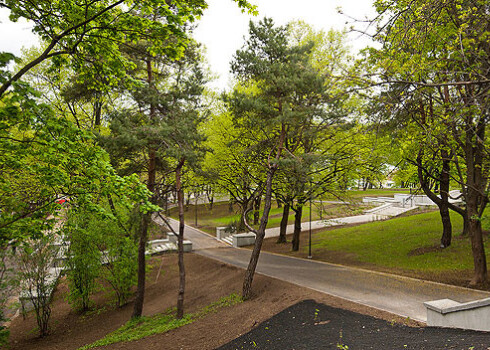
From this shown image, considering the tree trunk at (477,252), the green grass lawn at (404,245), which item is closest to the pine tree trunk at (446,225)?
the green grass lawn at (404,245)

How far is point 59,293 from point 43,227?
42.7 ft

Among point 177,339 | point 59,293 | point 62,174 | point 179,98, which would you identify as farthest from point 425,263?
point 59,293

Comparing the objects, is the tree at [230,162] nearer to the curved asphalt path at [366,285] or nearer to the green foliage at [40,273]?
the curved asphalt path at [366,285]

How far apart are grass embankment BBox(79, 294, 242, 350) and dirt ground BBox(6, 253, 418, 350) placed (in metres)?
0.45

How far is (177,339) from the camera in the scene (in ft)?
28.4

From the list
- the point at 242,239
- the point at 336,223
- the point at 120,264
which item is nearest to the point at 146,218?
the point at 120,264

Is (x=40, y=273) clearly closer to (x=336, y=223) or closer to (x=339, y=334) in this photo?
(x=339, y=334)

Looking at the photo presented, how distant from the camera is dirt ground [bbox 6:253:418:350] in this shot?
27.6 feet

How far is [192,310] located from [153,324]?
5.19 ft

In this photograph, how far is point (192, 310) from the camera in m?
11.6

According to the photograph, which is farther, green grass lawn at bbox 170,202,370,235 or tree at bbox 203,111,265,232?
green grass lawn at bbox 170,202,370,235

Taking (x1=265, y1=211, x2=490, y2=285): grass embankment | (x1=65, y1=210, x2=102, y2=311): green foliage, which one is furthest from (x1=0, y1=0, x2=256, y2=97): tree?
(x1=265, y1=211, x2=490, y2=285): grass embankment

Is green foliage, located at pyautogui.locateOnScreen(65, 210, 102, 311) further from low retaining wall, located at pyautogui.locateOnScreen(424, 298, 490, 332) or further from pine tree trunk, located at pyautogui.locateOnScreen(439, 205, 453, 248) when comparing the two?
pine tree trunk, located at pyautogui.locateOnScreen(439, 205, 453, 248)

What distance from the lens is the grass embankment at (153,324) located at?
9.35 meters
